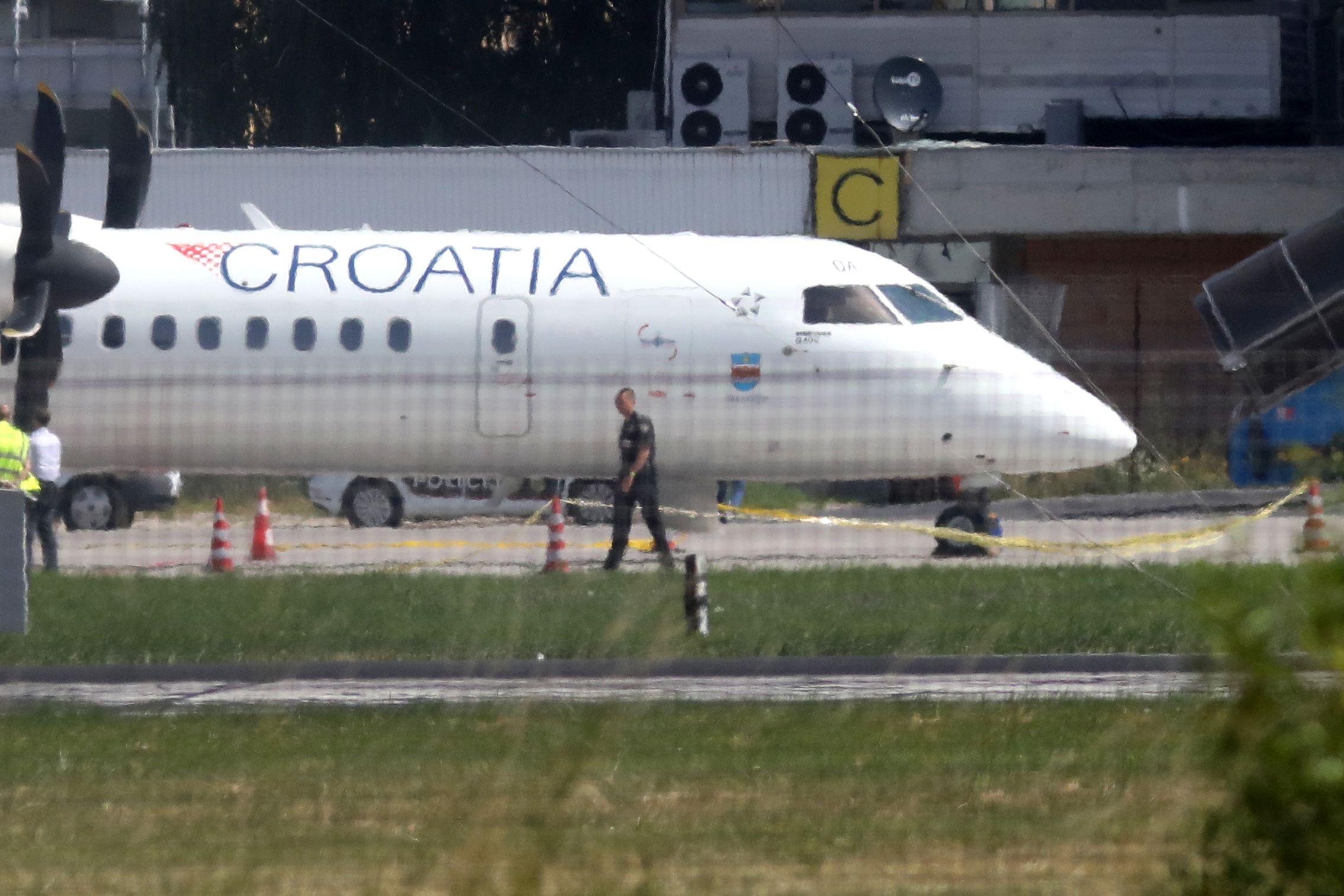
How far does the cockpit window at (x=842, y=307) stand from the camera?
17.1 metres

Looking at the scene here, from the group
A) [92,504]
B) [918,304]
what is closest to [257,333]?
[92,504]

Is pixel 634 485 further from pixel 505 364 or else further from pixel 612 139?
pixel 612 139

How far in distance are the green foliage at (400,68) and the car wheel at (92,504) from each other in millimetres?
15052

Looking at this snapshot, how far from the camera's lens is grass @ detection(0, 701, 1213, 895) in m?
5.58

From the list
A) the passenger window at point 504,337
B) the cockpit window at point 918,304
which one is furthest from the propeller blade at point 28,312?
the cockpit window at point 918,304

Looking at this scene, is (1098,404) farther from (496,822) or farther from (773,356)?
(496,822)

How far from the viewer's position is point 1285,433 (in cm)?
862

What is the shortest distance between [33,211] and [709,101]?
18723 mm

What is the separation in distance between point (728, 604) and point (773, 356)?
13.6 ft

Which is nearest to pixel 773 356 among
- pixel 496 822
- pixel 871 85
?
pixel 496 822

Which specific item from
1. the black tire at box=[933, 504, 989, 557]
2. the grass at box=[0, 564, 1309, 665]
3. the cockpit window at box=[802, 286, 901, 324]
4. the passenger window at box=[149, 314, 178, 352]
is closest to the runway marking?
the grass at box=[0, 564, 1309, 665]

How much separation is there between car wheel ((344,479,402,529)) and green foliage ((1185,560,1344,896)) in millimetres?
12018

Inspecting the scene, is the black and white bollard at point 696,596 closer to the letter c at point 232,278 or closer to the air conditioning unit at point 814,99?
the letter c at point 232,278

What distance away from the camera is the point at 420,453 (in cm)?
1329
